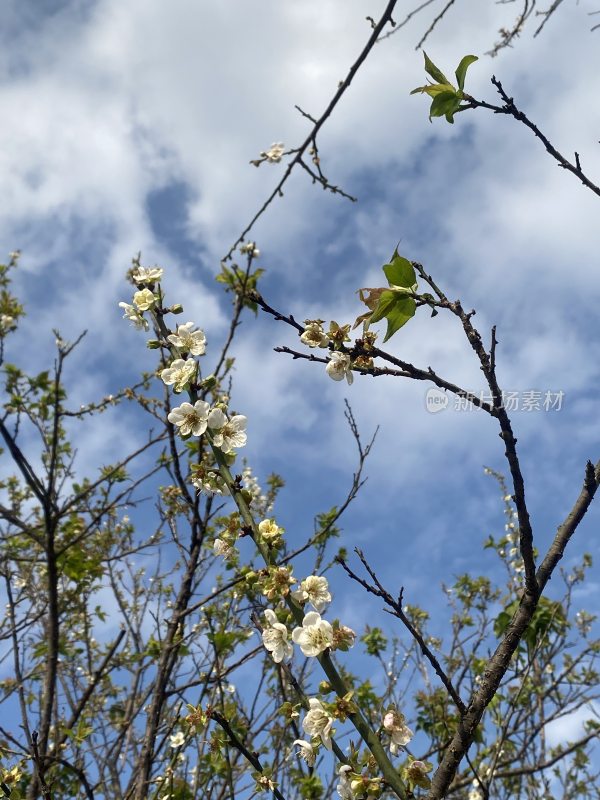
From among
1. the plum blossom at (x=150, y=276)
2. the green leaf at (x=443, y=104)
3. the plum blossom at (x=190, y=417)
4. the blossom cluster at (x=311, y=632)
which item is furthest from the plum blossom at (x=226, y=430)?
the green leaf at (x=443, y=104)

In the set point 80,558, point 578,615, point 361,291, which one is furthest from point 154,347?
point 578,615

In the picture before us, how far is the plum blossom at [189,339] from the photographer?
1.87 meters

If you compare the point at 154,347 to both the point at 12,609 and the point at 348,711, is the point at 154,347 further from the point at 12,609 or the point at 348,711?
the point at 12,609

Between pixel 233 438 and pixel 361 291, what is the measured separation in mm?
542

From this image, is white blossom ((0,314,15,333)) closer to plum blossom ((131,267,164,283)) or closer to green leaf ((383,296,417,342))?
plum blossom ((131,267,164,283))

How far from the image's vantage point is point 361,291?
1.43m

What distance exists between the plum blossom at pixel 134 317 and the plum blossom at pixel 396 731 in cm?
134

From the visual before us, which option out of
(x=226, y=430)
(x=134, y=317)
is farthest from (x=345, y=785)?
(x=134, y=317)

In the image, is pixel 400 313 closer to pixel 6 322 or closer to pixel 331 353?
pixel 331 353

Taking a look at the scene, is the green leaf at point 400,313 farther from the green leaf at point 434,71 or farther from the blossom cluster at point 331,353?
the green leaf at point 434,71

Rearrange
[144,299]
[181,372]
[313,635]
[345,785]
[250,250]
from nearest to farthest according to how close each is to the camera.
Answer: [345,785] → [313,635] → [181,372] → [144,299] → [250,250]

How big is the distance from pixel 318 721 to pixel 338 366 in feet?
2.52

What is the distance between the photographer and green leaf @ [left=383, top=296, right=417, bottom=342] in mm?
1361

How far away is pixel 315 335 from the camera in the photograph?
5.06 feet
